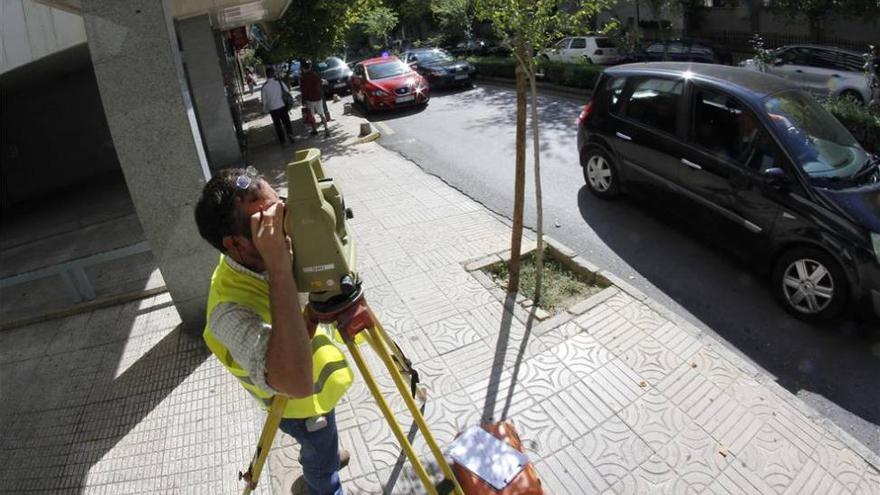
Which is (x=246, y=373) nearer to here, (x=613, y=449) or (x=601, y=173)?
(x=613, y=449)

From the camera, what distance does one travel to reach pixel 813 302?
4.18m

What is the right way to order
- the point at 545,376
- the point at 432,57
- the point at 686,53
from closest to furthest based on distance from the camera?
the point at 545,376, the point at 686,53, the point at 432,57

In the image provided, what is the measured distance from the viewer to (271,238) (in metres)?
1.63

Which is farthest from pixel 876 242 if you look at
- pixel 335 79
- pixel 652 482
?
pixel 335 79

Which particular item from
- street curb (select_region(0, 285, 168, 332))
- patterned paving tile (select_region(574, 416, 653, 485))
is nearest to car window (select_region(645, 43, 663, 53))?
patterned paving tile (select_region(574, 416, 653, 485))

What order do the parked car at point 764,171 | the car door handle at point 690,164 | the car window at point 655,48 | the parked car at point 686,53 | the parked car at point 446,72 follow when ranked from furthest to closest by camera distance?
the car window at point 655,48 → the parked car at point 686,53 → the parked car at point 446,72 → the car door handle at point 690,164 → the parked car at point 764,171

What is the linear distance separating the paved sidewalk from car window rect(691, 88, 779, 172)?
1627 millimetres

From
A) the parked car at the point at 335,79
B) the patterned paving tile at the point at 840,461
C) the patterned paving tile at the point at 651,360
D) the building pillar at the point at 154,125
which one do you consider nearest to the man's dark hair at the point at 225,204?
the building pillar at the point at 154,125

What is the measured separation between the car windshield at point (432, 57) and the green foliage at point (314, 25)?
4490 millimetres

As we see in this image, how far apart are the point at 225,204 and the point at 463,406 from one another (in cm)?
231

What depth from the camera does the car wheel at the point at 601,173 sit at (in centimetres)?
646

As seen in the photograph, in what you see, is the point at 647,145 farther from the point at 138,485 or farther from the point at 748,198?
the point at 138,485

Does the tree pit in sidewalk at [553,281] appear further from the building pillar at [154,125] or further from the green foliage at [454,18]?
the green foliage at [454,18]

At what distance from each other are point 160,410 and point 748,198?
16.7 ft
